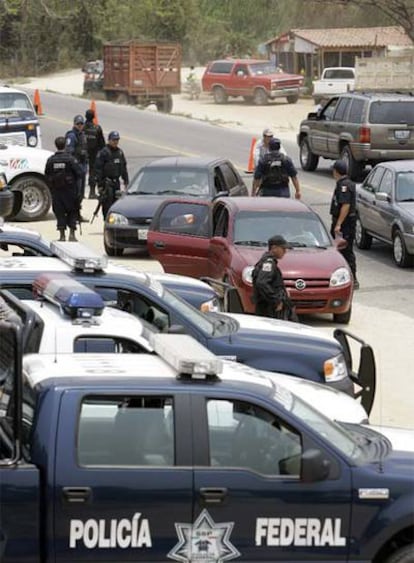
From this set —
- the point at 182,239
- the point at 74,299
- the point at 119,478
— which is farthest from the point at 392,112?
the point at 119,478

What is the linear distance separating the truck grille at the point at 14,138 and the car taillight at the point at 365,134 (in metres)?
6.67

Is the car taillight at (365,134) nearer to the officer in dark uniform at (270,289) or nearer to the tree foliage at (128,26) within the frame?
the officer in dark uniform at (270,289)

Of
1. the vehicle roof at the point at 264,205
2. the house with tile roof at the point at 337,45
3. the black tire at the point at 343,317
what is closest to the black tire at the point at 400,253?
the vehicle roof at the point at 264,205

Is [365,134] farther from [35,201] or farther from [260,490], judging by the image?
[260,490]

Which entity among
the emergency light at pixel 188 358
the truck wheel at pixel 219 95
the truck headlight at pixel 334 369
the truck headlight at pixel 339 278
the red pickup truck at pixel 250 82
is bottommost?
the truck wheel at pixel 219 95

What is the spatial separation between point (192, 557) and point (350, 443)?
1.00m

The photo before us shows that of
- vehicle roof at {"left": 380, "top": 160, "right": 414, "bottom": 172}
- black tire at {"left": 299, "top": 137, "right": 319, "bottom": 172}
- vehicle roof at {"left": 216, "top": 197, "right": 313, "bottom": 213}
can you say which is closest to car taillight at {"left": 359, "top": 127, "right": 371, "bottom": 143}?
black tire at {"left": 299, "top": 137, "right": 319, "bottom": 172}

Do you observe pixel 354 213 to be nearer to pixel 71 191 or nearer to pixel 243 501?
pixel 71 191

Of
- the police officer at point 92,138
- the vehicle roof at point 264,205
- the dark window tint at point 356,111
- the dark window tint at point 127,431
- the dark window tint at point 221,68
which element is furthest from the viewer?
the dark window tint at point 221,68

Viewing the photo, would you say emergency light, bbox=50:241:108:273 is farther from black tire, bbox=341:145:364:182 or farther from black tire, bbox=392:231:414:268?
black tire, bbox=341:145:364:182

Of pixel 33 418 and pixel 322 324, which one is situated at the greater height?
pixel 33 418

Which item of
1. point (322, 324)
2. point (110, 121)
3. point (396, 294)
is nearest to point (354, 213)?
point (396, 294)

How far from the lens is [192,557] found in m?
6.45

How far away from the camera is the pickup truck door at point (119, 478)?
6320 millimetres
